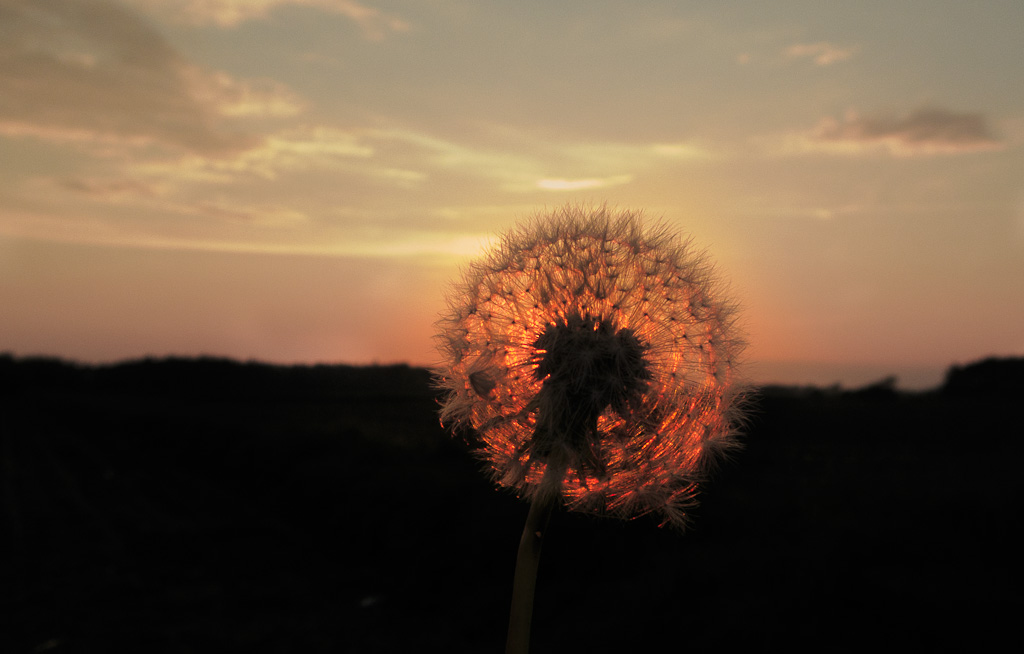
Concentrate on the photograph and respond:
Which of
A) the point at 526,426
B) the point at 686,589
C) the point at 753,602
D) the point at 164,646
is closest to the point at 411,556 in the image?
the point at 164,646

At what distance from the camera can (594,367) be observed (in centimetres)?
301

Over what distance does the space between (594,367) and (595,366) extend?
0.06 feet

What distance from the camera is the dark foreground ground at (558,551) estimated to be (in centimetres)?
744

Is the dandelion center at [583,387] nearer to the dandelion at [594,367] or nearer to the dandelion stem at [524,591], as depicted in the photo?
the dandelion at [594,367]

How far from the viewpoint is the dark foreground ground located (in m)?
7.44

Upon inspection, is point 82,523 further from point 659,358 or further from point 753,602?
point 659,358

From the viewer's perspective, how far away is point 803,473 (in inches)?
392

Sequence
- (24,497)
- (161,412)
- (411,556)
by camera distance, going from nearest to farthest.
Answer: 1. (411,556)
2. (24,497)
3. (161,412)

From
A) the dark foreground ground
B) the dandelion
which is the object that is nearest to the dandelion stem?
the dandelion

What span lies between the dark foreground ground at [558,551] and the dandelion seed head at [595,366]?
4.30 feet

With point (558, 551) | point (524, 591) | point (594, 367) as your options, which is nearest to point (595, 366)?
point (594, 367)

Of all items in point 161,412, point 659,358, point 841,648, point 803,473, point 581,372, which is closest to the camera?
point 581,372

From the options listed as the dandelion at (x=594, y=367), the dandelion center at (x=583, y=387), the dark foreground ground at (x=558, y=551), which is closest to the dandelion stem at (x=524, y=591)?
the dandelion at (x=594, y=367)

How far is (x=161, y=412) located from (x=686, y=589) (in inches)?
1080
